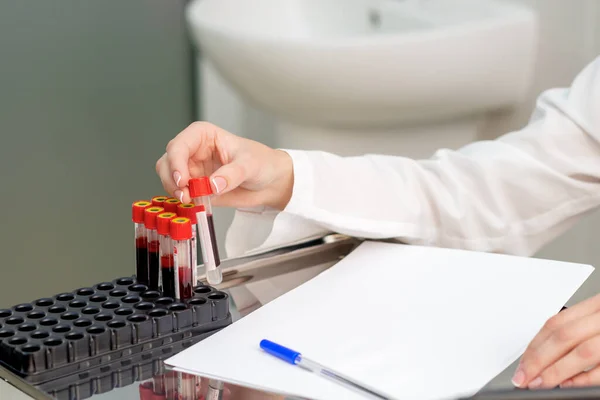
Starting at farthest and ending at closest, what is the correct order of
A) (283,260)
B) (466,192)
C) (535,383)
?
(466,192) → (283,260) → (535,383)

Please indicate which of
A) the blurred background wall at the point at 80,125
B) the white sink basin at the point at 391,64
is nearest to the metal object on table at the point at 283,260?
the white sink basin at the point at 391,64

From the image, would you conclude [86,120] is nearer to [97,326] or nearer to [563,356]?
[97,326]

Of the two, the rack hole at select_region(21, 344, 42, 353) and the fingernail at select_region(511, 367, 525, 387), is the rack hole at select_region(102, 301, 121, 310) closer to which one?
the rack hole at select_region(21, 344, 42, 353)

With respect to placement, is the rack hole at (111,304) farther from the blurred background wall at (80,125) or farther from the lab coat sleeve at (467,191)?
the blurred background wall at (80,125)

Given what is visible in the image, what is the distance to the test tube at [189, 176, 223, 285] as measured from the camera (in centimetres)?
70

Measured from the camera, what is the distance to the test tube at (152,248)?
689mm

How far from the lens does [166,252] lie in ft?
2.23

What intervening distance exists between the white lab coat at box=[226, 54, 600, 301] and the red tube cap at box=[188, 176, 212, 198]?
0.15m

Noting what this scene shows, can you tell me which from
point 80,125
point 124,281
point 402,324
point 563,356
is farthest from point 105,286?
point 80,125

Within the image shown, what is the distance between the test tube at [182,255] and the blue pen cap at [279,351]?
77 millimetres

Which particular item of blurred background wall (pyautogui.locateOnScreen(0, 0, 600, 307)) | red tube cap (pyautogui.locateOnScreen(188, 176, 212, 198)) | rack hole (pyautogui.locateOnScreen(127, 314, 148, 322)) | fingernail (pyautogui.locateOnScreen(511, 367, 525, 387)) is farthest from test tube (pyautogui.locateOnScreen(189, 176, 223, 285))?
blurred background wall (pyautogui.locateOnScreen(0, 0, 600, 307))

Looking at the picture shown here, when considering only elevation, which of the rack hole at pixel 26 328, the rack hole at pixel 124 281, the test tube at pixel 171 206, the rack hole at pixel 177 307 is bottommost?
the rack hole at pixel 124 281

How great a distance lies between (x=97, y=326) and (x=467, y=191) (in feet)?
1.58

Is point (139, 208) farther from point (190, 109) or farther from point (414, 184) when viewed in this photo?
point (190, 109)
